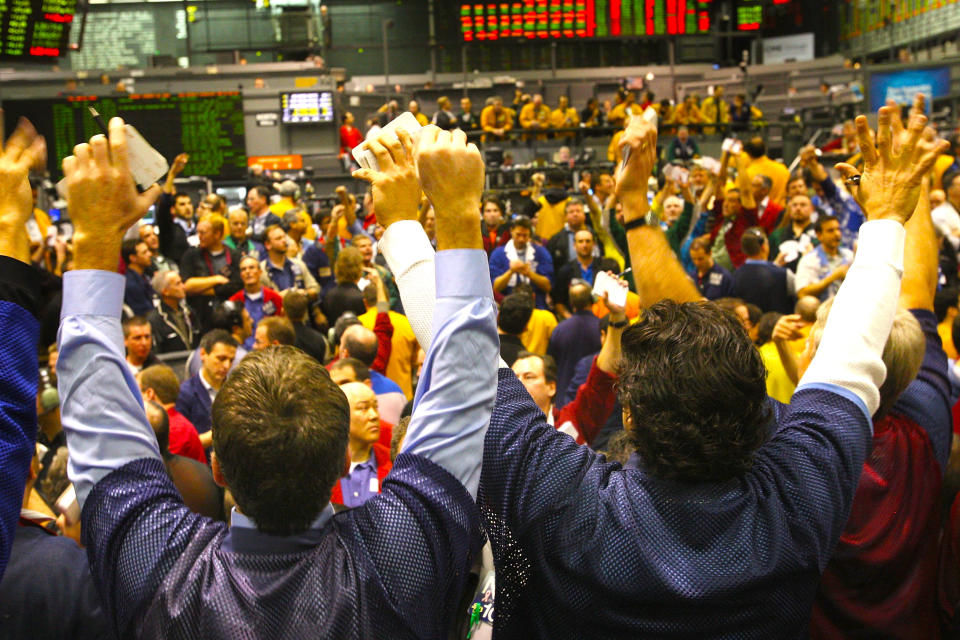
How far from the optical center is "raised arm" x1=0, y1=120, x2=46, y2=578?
142cm

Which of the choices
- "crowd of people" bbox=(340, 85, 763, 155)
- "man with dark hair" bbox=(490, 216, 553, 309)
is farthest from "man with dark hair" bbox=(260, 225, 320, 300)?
"crowd of people" bbox=(340, 85, 763, 155)

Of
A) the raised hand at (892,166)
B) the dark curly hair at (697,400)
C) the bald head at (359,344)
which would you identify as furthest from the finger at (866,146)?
the bald head at (359,344)

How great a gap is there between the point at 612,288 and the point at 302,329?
331 cm

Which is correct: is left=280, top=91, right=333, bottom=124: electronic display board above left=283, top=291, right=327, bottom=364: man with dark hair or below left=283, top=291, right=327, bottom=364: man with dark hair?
above

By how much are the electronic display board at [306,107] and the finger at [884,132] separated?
14.8 m

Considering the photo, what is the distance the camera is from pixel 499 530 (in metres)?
1.54

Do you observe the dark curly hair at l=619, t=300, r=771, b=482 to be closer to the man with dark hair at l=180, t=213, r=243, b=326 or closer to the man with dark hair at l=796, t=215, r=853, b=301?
the man with dark hair at l=796, t=215, r=853, b=301

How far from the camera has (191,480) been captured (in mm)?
3096

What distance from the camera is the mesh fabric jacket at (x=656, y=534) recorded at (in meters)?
1.42

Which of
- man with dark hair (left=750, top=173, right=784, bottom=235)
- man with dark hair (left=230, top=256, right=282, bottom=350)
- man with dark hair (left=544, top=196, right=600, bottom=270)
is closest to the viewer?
man with dark hair (left=230, top=256, right=282, bottom=350)

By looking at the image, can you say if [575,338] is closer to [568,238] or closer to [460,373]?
[568,238]

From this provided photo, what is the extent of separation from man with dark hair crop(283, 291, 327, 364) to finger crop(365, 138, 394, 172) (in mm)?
4005

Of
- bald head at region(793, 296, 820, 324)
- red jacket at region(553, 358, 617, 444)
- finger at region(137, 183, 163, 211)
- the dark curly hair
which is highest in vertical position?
finger at region(137, 183, 163, 211)

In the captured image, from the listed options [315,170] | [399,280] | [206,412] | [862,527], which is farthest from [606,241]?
[315,170]
